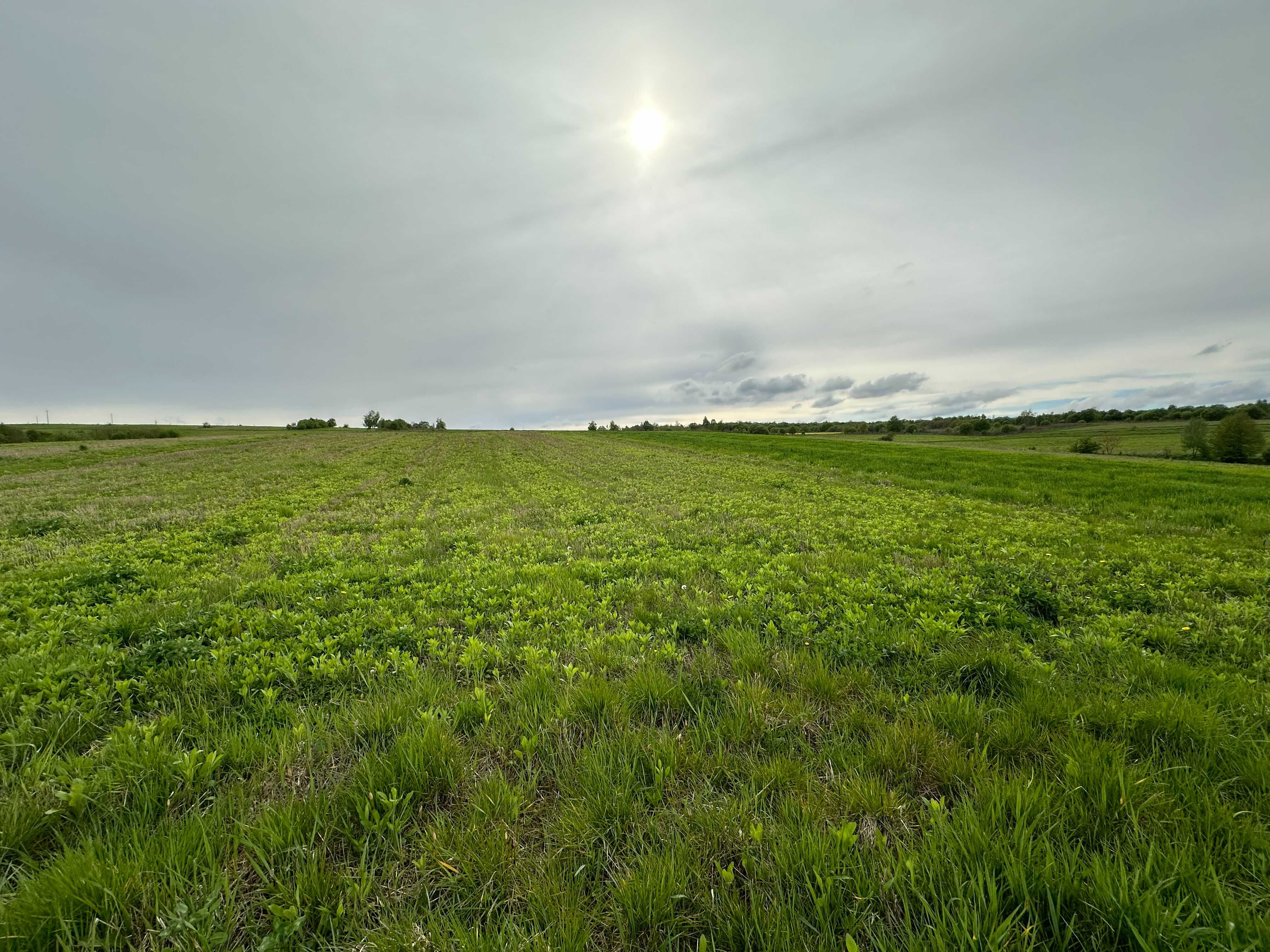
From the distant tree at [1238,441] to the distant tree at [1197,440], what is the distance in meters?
1.38

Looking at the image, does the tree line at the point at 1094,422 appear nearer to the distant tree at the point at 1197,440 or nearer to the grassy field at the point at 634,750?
the distant tree at the point at 1197,440

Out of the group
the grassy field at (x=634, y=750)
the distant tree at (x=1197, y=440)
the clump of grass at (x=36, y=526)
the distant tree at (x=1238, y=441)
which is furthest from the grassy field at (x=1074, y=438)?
the clump of grass at (x=36, y=526)

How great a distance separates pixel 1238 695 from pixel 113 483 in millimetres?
34218

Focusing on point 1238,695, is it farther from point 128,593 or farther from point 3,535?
point 3,535

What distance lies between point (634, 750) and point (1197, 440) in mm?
101838

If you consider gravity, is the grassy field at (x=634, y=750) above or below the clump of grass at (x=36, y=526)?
below

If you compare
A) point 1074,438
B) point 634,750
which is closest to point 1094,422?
point 1074,438

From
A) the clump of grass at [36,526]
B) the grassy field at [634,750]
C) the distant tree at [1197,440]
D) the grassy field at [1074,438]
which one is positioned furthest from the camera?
the grassy field at [1074,438]

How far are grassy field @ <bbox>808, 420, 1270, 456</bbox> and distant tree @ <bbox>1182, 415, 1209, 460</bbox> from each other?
1.38 meters

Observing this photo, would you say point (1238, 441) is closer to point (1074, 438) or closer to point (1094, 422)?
point (1074, 438)

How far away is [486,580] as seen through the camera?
7.70m

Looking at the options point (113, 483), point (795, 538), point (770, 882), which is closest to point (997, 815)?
point (770, 882)

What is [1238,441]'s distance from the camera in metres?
60.1

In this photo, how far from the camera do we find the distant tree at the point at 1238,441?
59406mm
